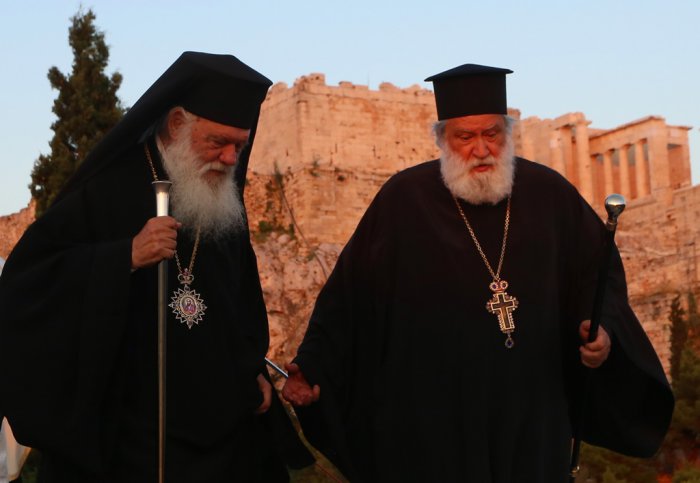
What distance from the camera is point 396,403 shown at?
541 cm

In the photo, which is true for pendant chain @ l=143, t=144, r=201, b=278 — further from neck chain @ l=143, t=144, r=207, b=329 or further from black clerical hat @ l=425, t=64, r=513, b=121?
black clerical hat @ l=425, t=64, r=513, b=121

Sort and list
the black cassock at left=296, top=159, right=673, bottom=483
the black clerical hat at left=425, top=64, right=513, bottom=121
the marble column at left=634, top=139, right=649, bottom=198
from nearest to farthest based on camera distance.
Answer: the black cassock at left=296, top=159, right=673, bottom=483
the black clerical hat at left=425, top=64, right=513, bottom=121
the marble column at left=634, top=139, right=649, bottom=198

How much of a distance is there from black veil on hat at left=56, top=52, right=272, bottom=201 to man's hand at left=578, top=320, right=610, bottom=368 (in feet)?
4.99

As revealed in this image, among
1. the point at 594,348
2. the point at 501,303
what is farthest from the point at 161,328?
the point at 594,348

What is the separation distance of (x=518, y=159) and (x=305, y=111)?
96.9 feet

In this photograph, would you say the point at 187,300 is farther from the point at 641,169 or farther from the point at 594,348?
the point at 641,169

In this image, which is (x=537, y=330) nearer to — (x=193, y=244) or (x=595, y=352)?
(x=595, y=352)

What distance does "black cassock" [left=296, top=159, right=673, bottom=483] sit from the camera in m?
5.26

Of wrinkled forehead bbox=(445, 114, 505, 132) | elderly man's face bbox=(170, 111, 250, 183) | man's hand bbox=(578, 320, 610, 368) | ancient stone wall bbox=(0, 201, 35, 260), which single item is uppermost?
ancient stone wall bbox=(0, 201, 35, 260)

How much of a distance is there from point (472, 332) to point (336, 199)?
95.6ft

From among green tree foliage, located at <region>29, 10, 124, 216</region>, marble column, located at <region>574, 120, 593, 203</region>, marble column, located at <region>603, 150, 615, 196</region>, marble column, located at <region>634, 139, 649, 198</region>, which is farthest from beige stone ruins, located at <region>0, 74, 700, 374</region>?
green tree foliage, located at <region>29, 10, 124, 216</region>

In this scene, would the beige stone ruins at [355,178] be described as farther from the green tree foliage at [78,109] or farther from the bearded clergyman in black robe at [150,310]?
the bearded clergyman in black robe at [150,310]

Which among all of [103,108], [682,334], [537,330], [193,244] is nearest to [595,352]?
[537,330]

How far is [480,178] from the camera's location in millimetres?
5441
